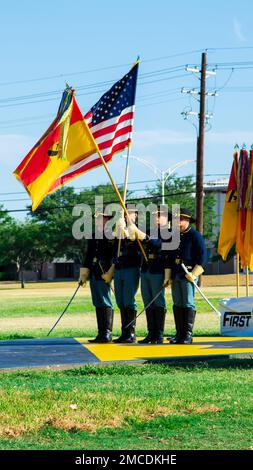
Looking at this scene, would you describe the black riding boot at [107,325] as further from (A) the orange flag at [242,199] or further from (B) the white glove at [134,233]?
(A) the orange flag at [242,199]

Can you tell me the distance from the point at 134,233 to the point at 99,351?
66.6 inches

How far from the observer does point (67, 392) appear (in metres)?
8.34

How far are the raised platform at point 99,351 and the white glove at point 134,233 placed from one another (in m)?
1.44

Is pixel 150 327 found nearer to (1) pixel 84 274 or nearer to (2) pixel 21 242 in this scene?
(1) pixel 84 274

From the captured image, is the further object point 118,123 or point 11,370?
point 118,123

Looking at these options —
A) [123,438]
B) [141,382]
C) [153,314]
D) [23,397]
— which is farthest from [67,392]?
[153,314]

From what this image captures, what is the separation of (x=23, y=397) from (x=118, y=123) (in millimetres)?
6159

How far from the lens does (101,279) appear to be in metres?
13.0

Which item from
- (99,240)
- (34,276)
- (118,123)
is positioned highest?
(118,123)

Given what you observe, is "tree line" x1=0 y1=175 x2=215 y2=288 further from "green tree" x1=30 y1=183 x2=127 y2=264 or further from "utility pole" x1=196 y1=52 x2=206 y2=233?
"utility pole" x1=196 y1=52 x2=206 y2=233

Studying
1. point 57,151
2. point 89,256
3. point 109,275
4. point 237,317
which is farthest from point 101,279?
point 237,317

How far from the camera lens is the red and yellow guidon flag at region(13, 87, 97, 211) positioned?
1234 centimetres
